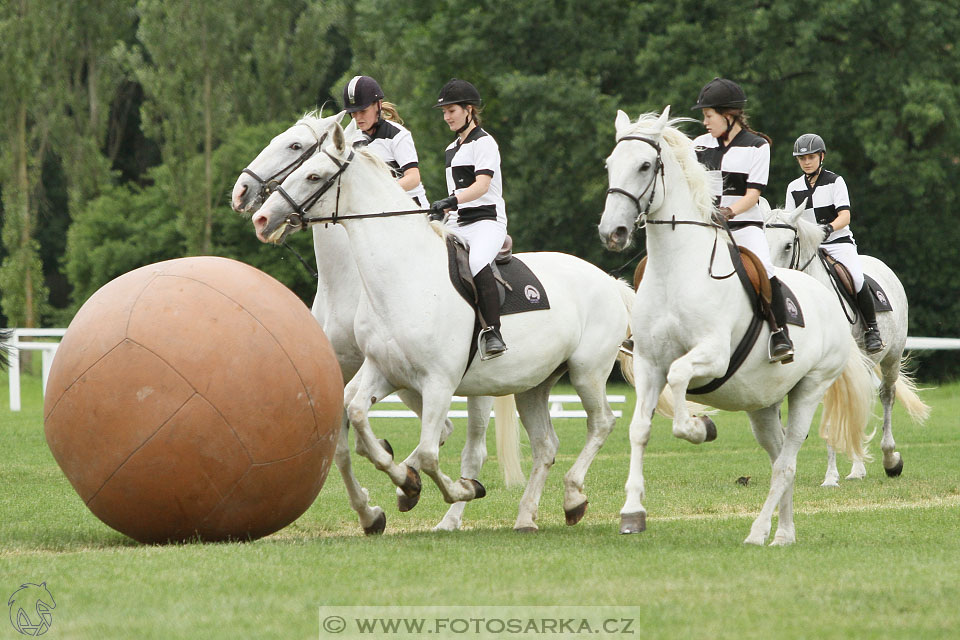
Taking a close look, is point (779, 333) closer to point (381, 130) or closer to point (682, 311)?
point (682, 311)

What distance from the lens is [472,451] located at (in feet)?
32.5

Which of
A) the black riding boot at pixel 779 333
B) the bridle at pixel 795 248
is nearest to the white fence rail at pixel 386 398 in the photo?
the bridle at pixel 795 248

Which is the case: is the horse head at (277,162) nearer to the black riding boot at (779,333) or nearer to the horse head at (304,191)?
the horse head at (304,191)

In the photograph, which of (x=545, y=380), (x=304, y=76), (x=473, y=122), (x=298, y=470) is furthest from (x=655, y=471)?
(x=304, y=76)

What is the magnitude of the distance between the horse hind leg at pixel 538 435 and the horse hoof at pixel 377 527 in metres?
1.01

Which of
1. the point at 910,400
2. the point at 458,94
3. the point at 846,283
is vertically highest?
the point at 458,94

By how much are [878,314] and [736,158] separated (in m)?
5.10

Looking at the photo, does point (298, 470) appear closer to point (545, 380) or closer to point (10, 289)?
point (545, 380)

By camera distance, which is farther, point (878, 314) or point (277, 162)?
point (878, 314)

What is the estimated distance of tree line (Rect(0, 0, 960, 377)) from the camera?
29.5 m

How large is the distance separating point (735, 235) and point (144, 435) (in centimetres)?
453

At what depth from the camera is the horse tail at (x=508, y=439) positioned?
10.8m

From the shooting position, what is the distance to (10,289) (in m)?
37.0

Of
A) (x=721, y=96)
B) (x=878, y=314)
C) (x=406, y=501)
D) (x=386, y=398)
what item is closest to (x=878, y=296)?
(x=878, y=314)
